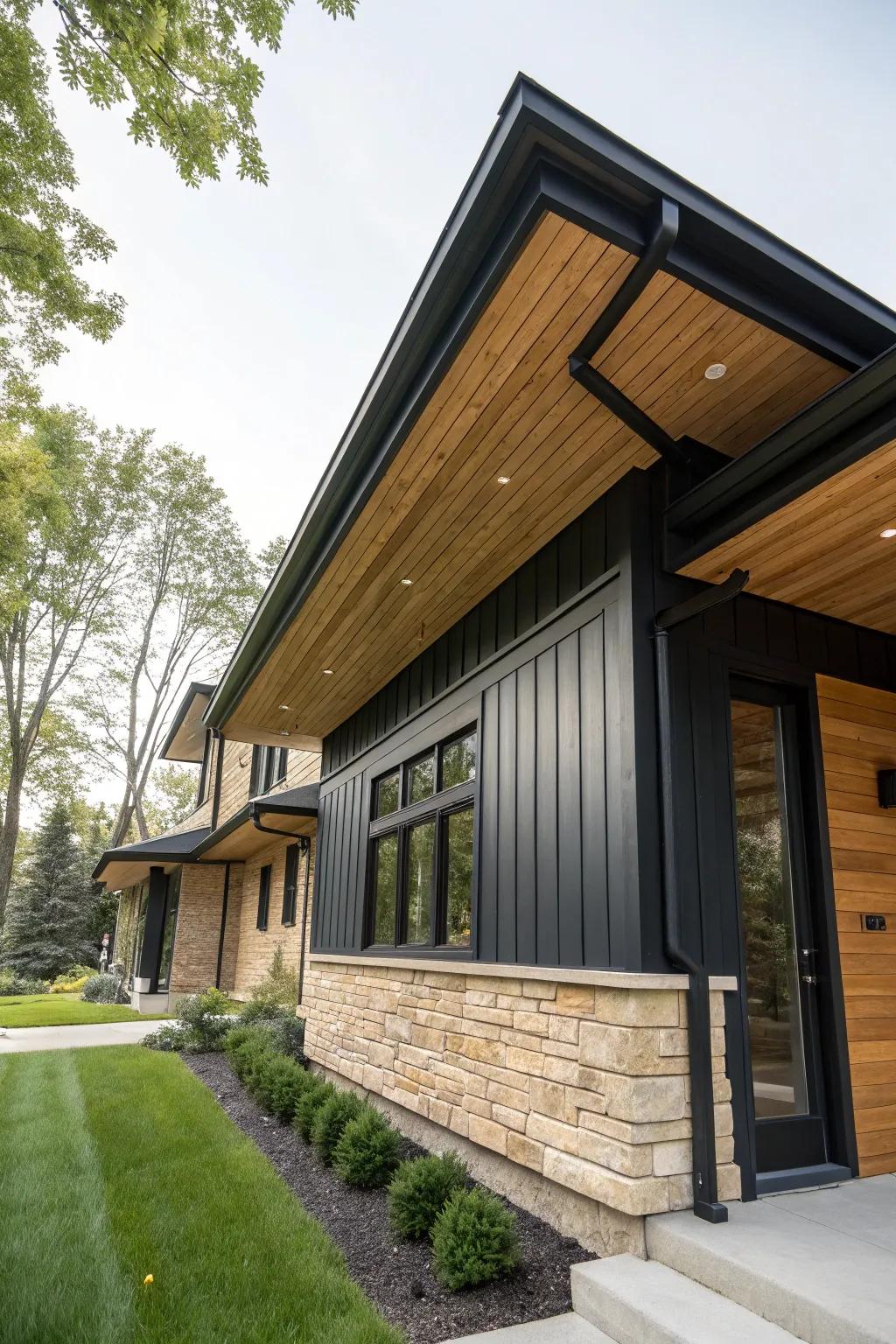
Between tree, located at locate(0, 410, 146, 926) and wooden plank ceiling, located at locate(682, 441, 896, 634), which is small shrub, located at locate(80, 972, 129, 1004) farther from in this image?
wooden plank ceiling, located at locate(682, 441, 896, 634)

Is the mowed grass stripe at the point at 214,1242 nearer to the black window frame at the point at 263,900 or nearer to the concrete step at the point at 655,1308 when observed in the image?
the concrete step at the point at 655,1308

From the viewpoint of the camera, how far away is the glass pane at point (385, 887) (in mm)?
6695

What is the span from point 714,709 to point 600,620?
66 centimetres

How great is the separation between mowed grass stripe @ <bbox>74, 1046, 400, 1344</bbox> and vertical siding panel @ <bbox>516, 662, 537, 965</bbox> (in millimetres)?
1606

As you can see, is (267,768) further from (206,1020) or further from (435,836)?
(435,836)

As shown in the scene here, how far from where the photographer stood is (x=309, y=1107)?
5.64 m

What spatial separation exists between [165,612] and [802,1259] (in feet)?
69.1

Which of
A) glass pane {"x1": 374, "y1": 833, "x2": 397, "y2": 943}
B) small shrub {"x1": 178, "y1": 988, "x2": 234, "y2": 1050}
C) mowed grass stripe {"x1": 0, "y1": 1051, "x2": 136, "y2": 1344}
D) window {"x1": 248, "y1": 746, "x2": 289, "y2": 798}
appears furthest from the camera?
window {"x1": 248, "y1": 746, "x2": 289, "y2": 798}

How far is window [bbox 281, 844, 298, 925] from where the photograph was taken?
11.7 meters

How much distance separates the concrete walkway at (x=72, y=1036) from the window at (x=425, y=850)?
17.6ft

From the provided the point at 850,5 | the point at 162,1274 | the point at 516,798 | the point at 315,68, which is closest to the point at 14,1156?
the point at 162,1274

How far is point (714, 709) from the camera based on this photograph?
12.5 ft

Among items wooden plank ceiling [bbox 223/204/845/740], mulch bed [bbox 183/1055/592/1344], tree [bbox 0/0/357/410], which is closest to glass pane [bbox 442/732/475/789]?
wooden plank ceiling [bbox 223/204/845/740]

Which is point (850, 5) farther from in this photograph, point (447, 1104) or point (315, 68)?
point (447, 1104)
